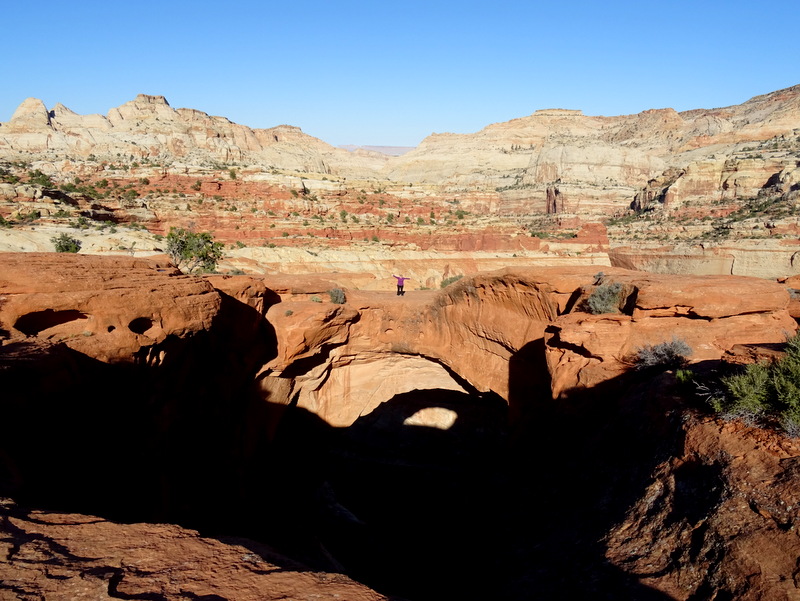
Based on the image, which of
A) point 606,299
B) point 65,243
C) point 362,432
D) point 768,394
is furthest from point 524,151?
point 768,394

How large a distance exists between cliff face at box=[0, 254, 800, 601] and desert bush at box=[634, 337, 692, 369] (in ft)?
1.15

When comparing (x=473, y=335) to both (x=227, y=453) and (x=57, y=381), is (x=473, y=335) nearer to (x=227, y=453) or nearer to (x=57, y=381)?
(x=227, y=453)

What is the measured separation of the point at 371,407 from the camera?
17234 millimetres

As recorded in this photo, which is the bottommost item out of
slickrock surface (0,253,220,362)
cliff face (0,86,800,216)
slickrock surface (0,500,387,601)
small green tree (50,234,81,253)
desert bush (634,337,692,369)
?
slickrock surface (0,500,387,601)

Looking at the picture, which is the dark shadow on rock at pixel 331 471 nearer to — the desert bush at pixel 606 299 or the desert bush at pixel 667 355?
the desert bush at pixel 667 355

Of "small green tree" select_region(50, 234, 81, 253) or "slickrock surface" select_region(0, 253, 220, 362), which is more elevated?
"small green tree" select_region(50, 234, 81, 253)

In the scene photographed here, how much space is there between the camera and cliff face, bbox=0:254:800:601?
4426mm

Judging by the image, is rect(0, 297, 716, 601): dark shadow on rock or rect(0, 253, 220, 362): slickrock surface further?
rect(0, 253, 220, 362): slickrock surface

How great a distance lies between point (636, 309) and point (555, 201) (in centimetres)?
6858

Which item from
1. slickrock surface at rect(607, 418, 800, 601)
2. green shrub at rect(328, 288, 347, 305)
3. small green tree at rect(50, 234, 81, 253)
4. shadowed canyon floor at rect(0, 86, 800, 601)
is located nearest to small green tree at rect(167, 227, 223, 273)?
small green tree at rect(50, 234, 81, 253)

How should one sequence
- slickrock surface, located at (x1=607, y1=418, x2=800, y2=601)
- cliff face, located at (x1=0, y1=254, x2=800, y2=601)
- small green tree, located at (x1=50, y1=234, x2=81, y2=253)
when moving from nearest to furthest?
slickrock surface, located at (x1=607, y1=418, x2=800, y2=601)
cliff face, located at (x1=0, y1=254, x2=800, y2=601)
small green tree, located at (x1=50, y1=234, x2=81, y2=253)

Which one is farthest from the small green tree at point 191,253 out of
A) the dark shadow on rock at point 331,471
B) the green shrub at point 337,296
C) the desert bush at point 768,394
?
the desert bush at point 768,394

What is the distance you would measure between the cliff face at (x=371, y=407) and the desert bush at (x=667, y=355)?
0.35 m

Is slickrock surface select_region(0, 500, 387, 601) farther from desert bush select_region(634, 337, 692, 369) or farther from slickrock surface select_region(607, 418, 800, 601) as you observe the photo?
desert bush select_region(634, 337, 692, 369)
